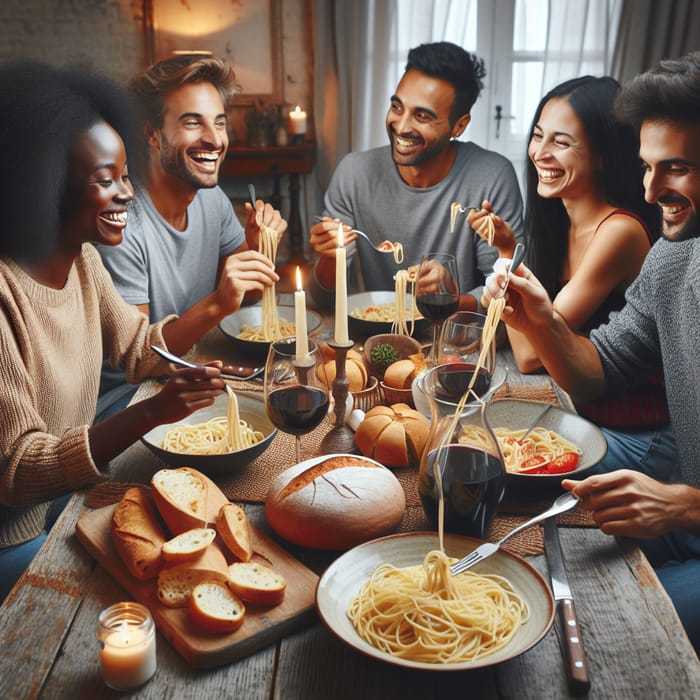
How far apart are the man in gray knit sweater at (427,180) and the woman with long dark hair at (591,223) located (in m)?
0.35

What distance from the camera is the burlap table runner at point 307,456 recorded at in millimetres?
1280

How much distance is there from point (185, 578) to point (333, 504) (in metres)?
0.25

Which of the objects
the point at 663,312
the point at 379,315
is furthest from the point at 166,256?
the point at 663,312

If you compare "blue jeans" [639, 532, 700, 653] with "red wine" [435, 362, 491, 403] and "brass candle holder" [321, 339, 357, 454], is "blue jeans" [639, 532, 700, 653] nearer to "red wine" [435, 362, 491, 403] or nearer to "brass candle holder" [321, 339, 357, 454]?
"red wine" [435, 362, 491, 403]

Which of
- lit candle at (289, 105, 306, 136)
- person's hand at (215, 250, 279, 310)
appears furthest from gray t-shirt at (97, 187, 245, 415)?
lit candle at (289, 105, 306, 136)

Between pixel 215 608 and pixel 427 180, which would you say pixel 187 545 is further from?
pixel 427 180

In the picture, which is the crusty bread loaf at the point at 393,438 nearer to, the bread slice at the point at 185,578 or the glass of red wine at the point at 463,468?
the glass of red wine at the point at 463,468

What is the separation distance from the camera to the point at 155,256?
256 cm

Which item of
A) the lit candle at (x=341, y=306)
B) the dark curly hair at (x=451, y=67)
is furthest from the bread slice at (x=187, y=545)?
the dark curly hair at (x=451, y=67)

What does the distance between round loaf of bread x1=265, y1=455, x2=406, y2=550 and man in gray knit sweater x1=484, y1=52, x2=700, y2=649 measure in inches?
25.4

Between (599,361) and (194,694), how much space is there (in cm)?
141

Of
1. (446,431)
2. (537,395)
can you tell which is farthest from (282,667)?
(537,395)

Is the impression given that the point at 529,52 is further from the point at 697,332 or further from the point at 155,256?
the point at 697,332

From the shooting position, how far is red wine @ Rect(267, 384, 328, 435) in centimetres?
136
